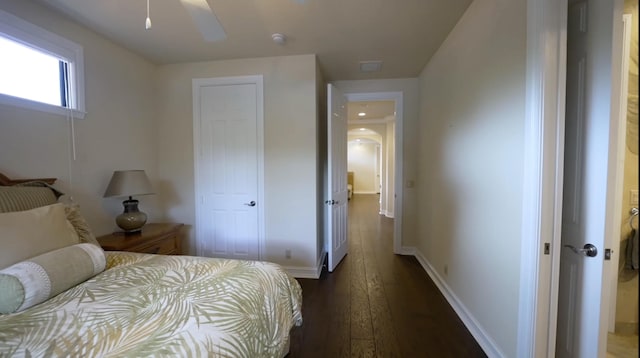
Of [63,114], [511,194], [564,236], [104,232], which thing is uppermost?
Result: [63,114]

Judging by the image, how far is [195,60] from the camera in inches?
117

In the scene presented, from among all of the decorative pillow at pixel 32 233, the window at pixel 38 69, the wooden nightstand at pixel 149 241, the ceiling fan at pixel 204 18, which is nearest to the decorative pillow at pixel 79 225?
the decorative pillow at pixel 32 233

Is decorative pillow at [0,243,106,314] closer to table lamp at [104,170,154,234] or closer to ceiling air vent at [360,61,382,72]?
table lamp at [104,170,154,234]

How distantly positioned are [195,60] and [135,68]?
0.62 metres

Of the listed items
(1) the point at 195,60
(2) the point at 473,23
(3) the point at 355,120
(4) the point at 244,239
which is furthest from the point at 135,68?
(3) the point at 355,120

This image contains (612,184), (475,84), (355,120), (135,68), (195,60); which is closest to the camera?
(612,184)

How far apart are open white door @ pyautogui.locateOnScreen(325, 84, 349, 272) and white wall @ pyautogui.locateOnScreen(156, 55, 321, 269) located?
0.17 meters

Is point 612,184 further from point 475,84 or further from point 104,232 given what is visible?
point 104,232

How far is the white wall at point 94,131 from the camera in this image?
1.85 meters

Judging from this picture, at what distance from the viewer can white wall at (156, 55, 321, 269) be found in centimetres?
287

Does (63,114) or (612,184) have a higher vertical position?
(63,114)

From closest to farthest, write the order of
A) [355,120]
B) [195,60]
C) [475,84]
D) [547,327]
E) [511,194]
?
1. [547,327]
2. [511,194]
3. [475,84]
4. [195,60]
5. [355,120]

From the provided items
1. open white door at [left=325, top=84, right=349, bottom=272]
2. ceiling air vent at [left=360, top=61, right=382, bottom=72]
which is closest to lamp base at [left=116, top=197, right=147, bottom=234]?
open white door at [left=325, top=84, right=349, bottom=272]

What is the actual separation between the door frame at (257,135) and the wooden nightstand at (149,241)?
1.57ft
